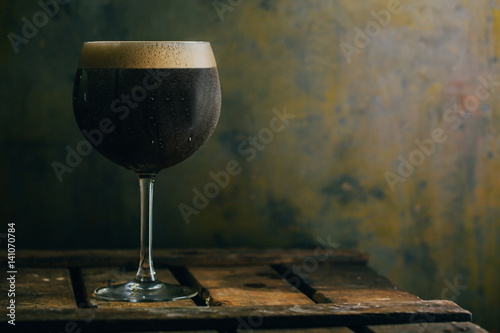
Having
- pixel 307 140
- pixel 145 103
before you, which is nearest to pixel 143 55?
pixel 145 103

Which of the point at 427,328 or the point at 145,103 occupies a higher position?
the point at 145,103

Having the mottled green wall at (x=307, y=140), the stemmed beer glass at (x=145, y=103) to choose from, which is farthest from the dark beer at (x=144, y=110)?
the mottled green wall at (x=307, y=140)

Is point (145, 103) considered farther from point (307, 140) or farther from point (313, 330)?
point (307, 140)

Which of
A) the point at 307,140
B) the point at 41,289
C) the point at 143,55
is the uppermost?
the point at 143,55

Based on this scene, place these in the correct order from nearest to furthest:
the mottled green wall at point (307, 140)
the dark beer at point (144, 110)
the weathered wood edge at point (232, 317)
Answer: the weathered wood edge at point (232, 317), the dark beer at point (144, 110), the mottled green wall at point (307, 140)

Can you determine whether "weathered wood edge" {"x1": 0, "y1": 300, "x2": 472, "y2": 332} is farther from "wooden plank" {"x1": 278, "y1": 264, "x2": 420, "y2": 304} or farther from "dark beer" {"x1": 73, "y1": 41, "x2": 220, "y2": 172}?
"dark beer" {"x1": 73, "y1": 41, "x2": 220, "y2": 172}

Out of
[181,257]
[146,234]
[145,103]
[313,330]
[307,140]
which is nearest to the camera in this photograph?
[313,330]

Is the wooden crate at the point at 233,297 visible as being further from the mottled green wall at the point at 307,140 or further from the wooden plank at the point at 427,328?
the mottled green wall at the point at 307,140
